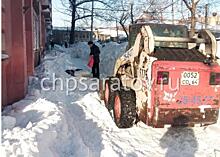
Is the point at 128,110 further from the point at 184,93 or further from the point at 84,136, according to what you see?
the point at 184,93

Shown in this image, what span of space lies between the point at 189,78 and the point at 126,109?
145cm

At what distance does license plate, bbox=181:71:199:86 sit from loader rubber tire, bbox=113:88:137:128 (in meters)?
1.26

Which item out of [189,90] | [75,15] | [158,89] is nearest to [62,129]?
[158,89]

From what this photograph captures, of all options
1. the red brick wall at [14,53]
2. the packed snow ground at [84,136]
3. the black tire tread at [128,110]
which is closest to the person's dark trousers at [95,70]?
the packed snow ground at [84,136]

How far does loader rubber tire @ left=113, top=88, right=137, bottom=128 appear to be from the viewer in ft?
22.4

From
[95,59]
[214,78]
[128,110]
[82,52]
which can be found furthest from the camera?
[82,52]

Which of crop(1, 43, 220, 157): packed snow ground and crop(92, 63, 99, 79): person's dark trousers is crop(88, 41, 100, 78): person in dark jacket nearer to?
crop(92, 63, 99, 79): person's dark trousers

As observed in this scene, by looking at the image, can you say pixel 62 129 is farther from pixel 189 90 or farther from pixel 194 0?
pixel 194 0

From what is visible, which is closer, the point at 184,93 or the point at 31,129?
the point at 31,129

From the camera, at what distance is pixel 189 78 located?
6.10 m

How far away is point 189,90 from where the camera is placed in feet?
20.1

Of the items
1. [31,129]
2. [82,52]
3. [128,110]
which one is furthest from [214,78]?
[82,52]

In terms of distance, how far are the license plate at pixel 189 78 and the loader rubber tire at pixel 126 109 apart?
49.6 inches

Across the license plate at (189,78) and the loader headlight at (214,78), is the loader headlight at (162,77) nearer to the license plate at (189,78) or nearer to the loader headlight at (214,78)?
the license plate at (189,78)
